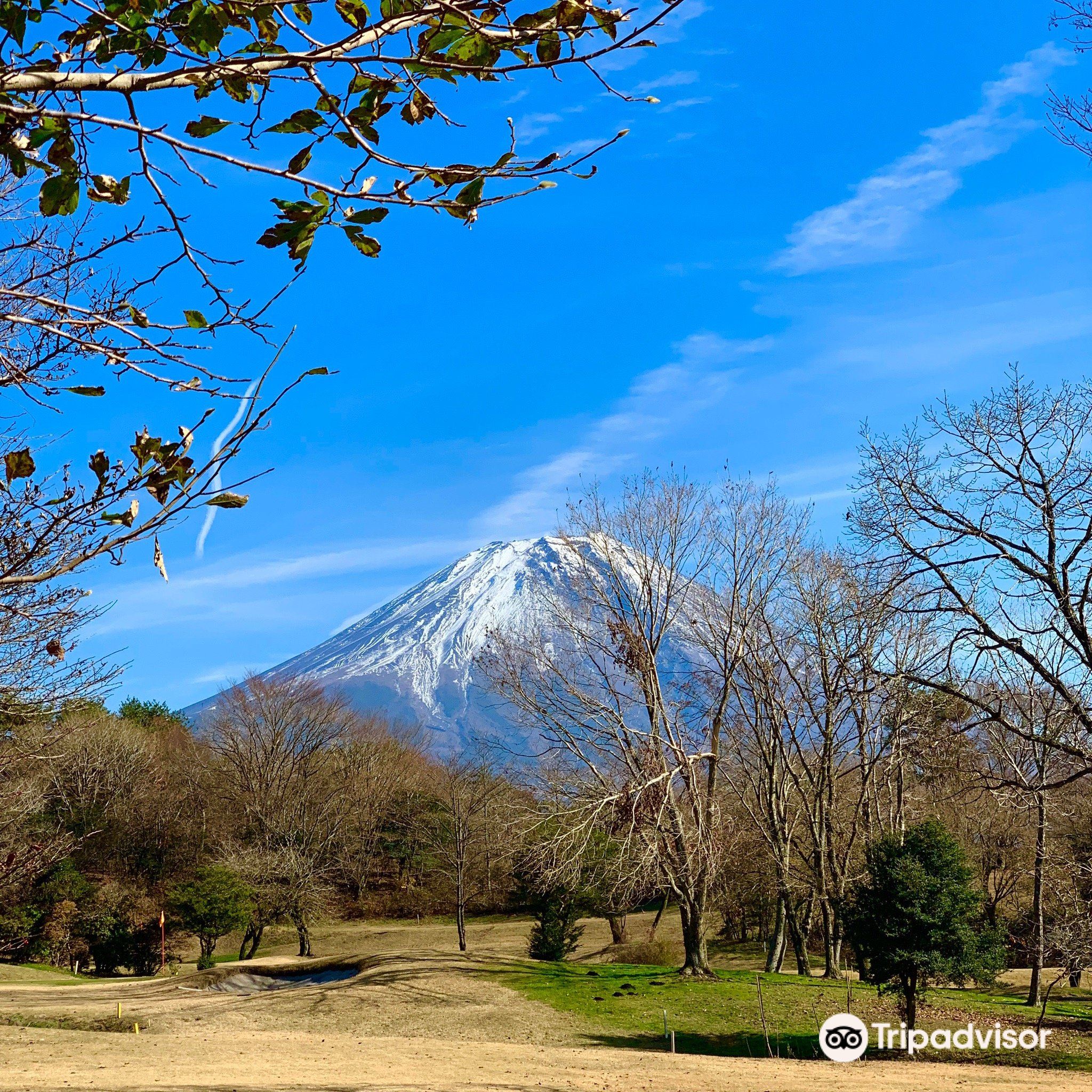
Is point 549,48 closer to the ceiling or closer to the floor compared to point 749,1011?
closer to the ceiling

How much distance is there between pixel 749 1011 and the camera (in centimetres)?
1680

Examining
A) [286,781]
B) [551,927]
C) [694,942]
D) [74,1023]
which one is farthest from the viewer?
[286,781]

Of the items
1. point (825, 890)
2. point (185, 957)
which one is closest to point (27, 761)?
point (825, 890)

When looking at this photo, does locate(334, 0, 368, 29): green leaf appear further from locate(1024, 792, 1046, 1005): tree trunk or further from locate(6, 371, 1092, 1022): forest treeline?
locate(1024, 792, 1046, 1005): tree trunk

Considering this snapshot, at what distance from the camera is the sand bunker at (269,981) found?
2350 centimetres

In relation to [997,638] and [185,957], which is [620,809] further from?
[185,957]

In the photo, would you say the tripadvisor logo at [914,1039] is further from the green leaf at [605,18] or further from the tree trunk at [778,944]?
the green leaf at [605,18]

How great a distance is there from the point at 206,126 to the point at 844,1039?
16.7 meters

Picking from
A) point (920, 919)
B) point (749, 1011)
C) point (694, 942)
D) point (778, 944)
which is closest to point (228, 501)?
point (920, 919)

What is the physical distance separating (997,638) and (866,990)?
41.0 ft

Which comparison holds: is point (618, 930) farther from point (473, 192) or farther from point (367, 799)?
point (473, 192)

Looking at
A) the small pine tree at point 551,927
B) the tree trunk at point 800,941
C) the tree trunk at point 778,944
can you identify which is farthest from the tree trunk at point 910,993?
the small pine tree at point 551,927

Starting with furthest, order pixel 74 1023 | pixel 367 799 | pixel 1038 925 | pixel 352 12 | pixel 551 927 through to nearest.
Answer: pixel 367 799
pixel 551 927
pixel 1038 925
pixel 74 1023
pixel 352 12

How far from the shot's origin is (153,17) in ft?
6.78
